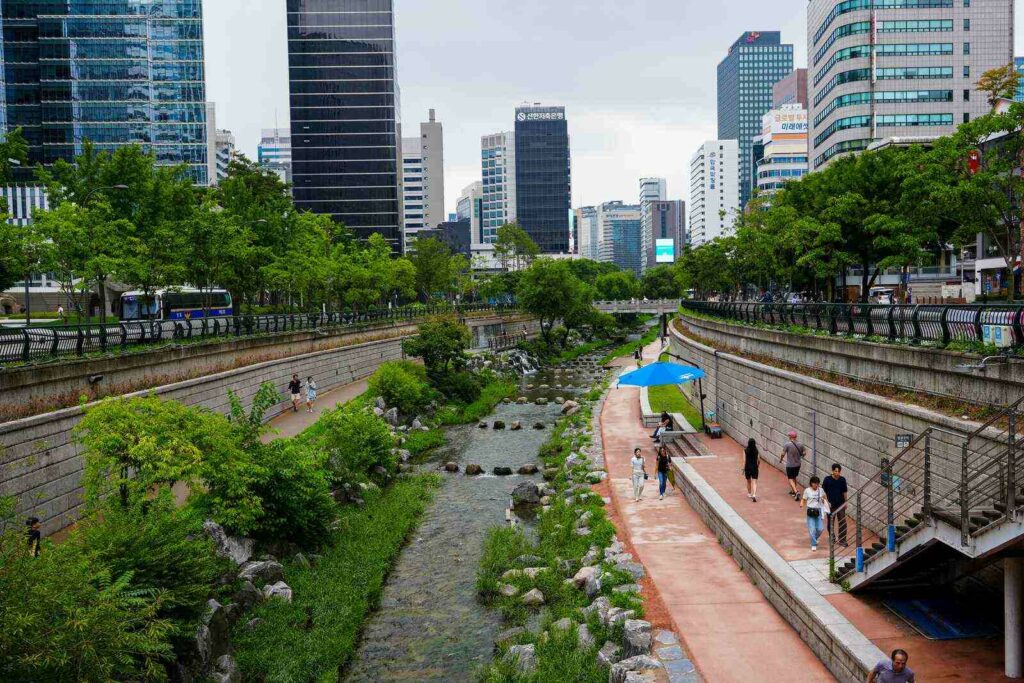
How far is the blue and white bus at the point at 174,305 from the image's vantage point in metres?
55.3

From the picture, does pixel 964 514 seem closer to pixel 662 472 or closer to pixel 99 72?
pixel 662 472

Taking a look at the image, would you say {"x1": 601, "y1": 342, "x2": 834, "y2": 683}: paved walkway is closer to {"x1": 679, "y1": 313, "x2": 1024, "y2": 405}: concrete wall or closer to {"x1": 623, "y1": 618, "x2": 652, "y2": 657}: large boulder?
{"x1": 623, "y1": 618, "x2": 652, "y2": 657}: large boulder

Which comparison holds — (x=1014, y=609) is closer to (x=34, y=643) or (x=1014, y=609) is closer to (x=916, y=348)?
(x=916, y=348)

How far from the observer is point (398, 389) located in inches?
1781

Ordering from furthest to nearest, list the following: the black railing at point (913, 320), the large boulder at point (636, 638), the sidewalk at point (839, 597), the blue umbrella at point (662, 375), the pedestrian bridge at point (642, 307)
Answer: the pedestrian bridge at point (642, 307) < the blue umbrella at point (662, 375) < the black railing at point (913, 320) < the large boulder at point (636, 638) < the sidewalk at point (839, 597)

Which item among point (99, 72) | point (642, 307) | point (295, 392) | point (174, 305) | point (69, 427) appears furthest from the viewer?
point (642, 307)

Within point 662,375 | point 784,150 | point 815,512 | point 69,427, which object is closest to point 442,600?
point 815,512

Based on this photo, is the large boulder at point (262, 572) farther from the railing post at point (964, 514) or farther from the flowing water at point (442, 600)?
the railing post at point (964, 514)

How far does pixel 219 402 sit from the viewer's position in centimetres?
3381

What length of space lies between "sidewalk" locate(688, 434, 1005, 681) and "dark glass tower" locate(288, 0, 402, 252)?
118763 mm

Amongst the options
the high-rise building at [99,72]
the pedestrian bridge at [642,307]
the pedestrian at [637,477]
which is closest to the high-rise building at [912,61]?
the pedestrian bridge at [642,307]

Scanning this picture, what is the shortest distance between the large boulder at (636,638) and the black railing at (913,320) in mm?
8986

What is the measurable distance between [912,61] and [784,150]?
65.1 m

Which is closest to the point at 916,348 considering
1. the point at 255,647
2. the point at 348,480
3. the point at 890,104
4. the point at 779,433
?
the point at 779,433
